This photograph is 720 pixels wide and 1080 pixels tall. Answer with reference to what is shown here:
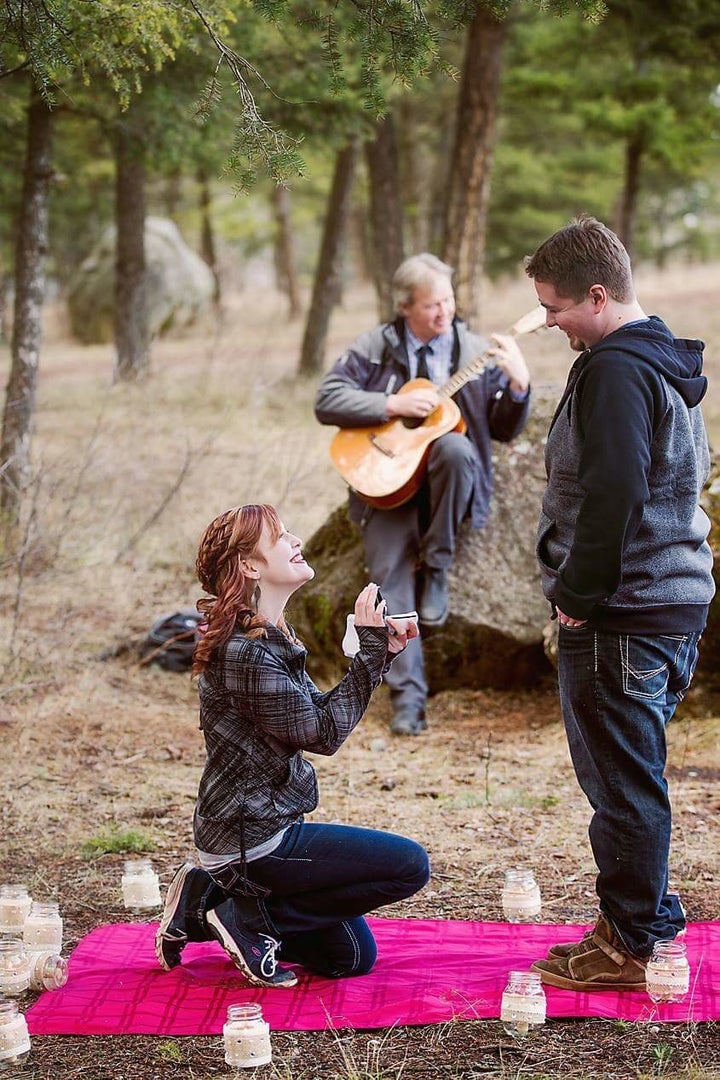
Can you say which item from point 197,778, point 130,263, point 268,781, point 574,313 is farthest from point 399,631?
point 130,263

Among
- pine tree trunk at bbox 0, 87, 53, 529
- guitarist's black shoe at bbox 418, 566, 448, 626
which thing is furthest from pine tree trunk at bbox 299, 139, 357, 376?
guitarist's black shoe at bbox 418, 566, 448, 626

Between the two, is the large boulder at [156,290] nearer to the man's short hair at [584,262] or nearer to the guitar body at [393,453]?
the guitar body at [393,453]

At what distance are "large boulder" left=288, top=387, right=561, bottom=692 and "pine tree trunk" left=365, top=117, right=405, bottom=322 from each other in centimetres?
694

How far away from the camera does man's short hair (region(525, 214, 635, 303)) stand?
125 inches

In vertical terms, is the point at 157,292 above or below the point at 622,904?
above

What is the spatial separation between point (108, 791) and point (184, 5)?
3.30 m

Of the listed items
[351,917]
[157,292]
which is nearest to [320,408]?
[351,917]

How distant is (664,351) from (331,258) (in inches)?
458

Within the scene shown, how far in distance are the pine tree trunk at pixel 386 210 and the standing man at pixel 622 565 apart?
1054cm

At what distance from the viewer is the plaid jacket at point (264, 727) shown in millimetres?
3355

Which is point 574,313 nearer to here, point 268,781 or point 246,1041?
point 268,781

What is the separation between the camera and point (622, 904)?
3334 millimetres

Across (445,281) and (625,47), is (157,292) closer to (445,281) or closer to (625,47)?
(625,47)

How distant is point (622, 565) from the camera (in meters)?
3.18
